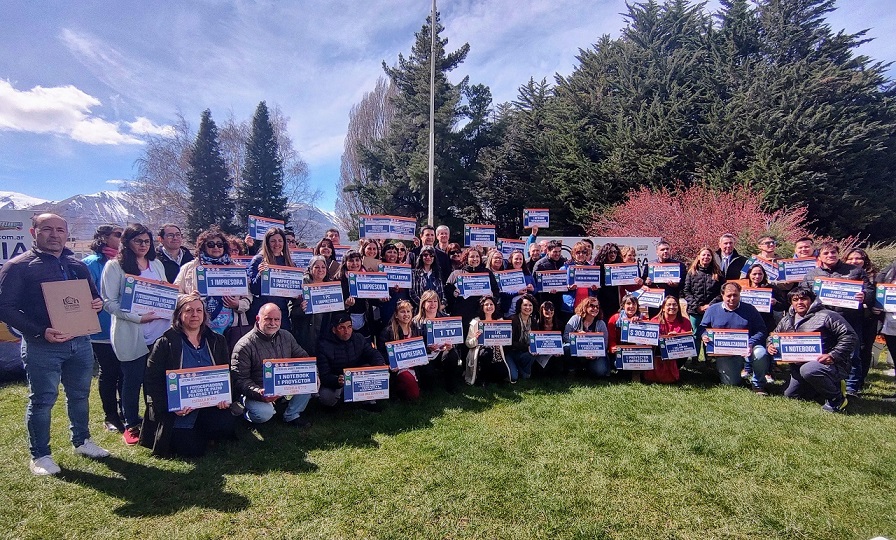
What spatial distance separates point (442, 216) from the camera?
23094mm

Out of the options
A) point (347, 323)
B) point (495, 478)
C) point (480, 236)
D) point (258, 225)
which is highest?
point (258, 225)

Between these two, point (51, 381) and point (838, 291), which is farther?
point (838, 291)

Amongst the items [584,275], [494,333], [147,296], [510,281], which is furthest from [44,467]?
[584,275]

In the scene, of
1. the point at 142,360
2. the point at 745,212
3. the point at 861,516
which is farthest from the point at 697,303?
the point at 745,212

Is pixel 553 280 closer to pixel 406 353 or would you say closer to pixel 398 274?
pixel 398 274

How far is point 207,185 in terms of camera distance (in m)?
31.2

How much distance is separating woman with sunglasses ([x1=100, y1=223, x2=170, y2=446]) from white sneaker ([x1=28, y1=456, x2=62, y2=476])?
2.19 feet

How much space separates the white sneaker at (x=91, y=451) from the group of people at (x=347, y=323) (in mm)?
16

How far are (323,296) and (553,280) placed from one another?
12.0ft

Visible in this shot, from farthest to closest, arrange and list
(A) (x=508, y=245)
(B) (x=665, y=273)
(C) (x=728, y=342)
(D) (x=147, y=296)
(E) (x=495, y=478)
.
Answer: (A) (x=508, y=245), (B) (x=665, y=273), (C) (x=728, y=342), (D) (x=147, y=296), (E) (x=495, y=478)

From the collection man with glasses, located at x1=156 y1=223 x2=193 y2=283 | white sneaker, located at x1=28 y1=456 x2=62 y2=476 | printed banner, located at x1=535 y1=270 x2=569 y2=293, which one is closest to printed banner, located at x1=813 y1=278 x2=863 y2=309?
printed banner, located at x1=535 y1=270 x2=569 y2=293

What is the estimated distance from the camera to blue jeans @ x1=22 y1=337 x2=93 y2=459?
369 cm

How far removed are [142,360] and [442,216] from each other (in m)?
19.2

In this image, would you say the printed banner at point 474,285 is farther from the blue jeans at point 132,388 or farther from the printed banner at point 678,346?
the blue jeans at point 132,388
